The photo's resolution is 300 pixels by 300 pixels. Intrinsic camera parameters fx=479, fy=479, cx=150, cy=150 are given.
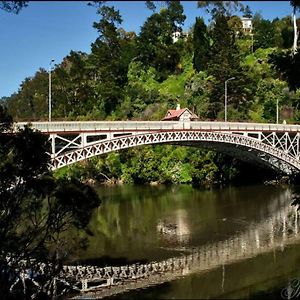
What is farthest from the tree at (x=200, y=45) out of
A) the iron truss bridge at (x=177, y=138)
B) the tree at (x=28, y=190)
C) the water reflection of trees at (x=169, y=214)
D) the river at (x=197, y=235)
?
the tree at (x=28, y=190)

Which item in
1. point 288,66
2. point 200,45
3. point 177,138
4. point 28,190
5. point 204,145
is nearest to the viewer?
point 288,66

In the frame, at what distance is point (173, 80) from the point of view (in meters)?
75.6

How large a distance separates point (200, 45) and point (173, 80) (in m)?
6.79

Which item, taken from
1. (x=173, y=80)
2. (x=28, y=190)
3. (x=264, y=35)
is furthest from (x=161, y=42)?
(x=28, y=190)

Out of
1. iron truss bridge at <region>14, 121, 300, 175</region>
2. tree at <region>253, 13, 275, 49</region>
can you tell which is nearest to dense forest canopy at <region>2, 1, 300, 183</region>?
tree at <region>253, 13, 275, 49</region>

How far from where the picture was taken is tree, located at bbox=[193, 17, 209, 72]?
236 ft

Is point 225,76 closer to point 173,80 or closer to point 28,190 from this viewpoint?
point 173,80

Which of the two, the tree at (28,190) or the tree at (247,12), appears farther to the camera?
the tree at (247,12)

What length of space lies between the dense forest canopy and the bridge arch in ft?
21.3

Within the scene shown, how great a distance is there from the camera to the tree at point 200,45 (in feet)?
236

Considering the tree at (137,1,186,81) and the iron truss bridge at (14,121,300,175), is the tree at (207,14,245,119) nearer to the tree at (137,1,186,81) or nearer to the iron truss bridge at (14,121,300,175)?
the iron truss bridge at (14,121,300,175)

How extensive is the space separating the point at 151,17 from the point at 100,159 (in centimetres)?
3271

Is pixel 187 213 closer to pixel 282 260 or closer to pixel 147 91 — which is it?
pixel 282 260

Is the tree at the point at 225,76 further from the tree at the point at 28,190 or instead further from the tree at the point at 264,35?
the tree at the point at 28,190
